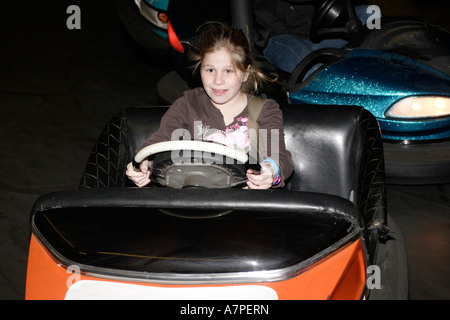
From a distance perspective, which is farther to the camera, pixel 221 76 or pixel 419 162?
pixel 419 162

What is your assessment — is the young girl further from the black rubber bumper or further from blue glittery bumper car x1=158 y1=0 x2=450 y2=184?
the black rubber bumper

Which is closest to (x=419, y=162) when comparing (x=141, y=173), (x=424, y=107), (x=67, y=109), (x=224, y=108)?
(x=424, y=107)

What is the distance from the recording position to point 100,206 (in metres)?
1.23

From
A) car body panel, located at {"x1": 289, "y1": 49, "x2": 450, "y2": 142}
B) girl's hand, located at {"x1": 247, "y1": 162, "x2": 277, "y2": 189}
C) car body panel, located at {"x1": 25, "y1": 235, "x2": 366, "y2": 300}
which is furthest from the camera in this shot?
car body panel, located at {"x1": 289, "y1": 49, "x2": 450, "y2": 142}

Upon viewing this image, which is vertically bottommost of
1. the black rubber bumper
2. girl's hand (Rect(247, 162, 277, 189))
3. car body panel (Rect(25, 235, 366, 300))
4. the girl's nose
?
car body panel (Rect(25, 235, 366, 300))

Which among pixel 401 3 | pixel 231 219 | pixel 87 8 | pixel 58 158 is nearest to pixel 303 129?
pixel 231 219

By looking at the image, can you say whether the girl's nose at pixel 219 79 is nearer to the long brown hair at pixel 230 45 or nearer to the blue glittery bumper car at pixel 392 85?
the long brown hair at pixel 230 45

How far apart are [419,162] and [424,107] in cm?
19

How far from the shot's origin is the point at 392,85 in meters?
1.93

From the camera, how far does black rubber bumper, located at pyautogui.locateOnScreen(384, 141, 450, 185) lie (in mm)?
1940

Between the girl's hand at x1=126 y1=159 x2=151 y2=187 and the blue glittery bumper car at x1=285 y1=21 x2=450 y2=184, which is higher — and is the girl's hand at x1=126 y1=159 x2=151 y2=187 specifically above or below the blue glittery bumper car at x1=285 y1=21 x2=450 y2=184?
below

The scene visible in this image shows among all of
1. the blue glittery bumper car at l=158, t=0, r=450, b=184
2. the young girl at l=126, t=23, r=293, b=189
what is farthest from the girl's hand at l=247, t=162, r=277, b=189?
the blue glittery bumper car at l=158, t=0, r=450, b=184

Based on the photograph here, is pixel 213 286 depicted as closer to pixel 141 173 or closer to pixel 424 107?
pixel 141 173

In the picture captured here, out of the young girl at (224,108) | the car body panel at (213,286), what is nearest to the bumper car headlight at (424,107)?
the young girl at (224,108)
